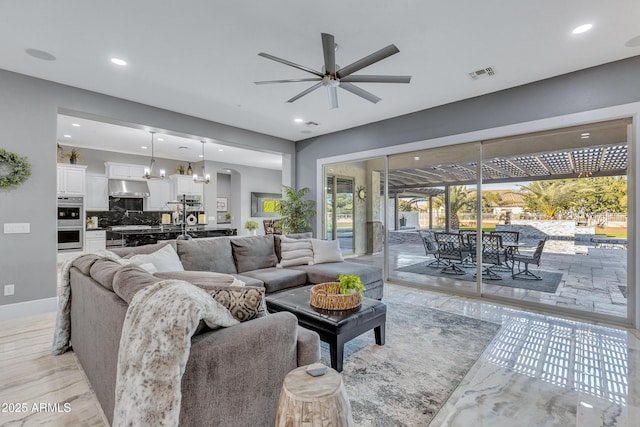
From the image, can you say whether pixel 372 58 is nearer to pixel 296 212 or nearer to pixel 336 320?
pixel 336 320

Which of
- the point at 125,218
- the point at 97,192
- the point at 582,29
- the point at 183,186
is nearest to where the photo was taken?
the point at 582,29

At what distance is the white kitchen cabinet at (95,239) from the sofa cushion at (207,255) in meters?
5.11

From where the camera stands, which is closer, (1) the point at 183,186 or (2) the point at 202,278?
(2) the point at 202,278

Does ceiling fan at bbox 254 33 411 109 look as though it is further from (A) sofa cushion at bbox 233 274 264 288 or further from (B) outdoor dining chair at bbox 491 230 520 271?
(B) outdoor dining chair at bbox 491 230 520 271

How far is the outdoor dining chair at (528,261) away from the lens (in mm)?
4117

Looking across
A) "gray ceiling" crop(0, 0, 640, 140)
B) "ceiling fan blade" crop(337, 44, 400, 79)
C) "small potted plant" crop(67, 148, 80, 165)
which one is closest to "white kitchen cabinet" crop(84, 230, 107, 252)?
"small potted plant" crop(67, 148, 80, 165)

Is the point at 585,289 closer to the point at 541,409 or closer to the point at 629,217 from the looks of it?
the point at 629,217

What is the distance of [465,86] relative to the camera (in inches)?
153

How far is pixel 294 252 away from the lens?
4223 mm

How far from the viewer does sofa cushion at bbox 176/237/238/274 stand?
11.1ft

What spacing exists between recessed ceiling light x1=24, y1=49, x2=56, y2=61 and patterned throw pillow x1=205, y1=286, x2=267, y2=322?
138 inches

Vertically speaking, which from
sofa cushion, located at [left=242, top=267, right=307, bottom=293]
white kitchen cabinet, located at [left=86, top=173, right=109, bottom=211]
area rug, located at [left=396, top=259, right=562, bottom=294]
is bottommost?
area rug, located at [left=396, top=259, right=562, bottom=294]

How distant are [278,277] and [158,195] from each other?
6647 millimetres

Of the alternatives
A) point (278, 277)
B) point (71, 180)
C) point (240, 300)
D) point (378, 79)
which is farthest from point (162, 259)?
point (71, 180)
